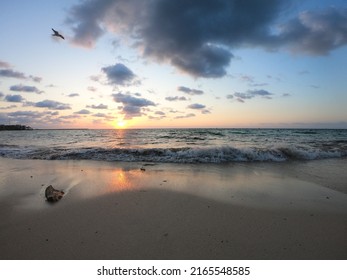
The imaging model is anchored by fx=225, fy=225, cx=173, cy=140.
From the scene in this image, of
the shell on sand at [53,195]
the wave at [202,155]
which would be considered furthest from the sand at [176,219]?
the wave at [202,155]

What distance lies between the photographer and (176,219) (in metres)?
4.34

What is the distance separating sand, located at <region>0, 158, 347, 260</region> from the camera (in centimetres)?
325

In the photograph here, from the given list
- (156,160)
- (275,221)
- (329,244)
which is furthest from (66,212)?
(156,160)

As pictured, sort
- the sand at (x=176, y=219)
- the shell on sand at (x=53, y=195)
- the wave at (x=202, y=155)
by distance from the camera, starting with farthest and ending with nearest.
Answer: the wave at (x=202, y=155)
the shell on sand at (x=53, y=195)
the sand at (x=176, y=219)

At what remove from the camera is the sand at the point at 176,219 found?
128 inches

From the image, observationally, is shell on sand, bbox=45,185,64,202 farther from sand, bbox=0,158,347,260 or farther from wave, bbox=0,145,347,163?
wave, bbox=0,145,347,163

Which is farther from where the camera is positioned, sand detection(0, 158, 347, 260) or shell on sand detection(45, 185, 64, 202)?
shell on sand detection(45, 185, 64, 202)

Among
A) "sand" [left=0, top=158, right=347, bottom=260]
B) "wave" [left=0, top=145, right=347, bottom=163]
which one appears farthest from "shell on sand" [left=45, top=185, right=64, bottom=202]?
"wave" [left=0, top=145, right=347, bottom=163]

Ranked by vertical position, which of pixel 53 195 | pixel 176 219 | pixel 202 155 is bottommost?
pixel 176 219

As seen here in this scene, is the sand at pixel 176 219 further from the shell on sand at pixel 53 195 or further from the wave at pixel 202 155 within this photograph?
the wave at pixel 202 155

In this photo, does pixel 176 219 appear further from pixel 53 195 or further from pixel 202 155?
pixel 202 155

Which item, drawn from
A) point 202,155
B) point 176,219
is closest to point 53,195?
point 176,219

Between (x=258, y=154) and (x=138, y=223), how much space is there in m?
10.1

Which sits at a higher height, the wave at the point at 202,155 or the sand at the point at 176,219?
the wave at the point at 202,155
